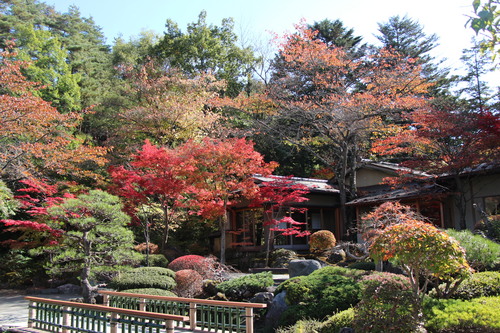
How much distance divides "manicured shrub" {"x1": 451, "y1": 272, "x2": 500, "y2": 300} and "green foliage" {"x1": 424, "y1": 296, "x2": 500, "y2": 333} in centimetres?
65

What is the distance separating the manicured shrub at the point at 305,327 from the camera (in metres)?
8.36

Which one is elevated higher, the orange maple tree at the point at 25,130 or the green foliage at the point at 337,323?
the orange maple tree at the point at 25,130

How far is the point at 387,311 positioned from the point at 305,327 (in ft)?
6.89

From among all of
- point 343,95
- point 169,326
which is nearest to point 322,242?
point 343,95

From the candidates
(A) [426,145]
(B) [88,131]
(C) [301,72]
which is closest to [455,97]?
(C) [301,72]

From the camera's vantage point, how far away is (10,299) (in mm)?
16203

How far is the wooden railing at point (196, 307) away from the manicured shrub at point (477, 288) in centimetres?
391

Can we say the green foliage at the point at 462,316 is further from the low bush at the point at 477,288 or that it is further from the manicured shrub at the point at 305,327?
the manicured shrub at the point at 305,327

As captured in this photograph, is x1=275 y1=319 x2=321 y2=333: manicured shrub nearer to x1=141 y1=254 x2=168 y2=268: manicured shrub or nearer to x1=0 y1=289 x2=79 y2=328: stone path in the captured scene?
x1=0 y1=289 x2=79 y2=328: stone path

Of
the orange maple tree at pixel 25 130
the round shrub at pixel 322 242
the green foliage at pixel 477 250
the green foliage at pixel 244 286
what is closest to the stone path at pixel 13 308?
the orange maple tree at pixel 25 130

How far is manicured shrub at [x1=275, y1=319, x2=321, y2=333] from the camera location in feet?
27.4

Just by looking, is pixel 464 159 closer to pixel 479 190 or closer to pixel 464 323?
pixel 479 190

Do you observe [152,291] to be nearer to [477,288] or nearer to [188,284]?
[188,284]

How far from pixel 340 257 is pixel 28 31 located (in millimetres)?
22505
